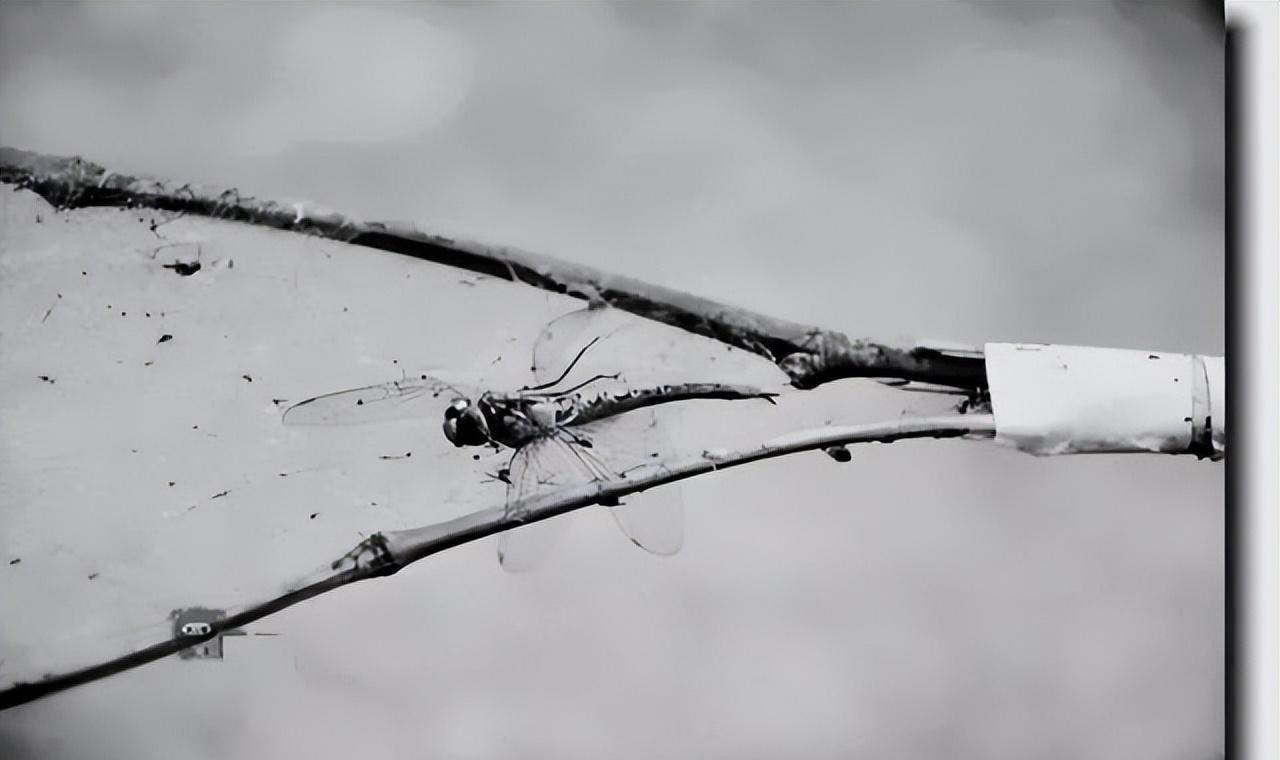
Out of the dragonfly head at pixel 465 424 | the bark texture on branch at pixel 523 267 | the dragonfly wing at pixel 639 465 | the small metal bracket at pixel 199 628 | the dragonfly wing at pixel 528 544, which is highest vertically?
the bark texture on branch at pixel 523 267

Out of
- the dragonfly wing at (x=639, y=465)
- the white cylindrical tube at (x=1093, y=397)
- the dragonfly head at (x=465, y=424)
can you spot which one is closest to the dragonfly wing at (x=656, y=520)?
the dragonfly wing at (x=639, y=465)

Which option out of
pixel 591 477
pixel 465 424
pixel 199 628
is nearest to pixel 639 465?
pixel 591 477

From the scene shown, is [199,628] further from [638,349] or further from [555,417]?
[638,349]

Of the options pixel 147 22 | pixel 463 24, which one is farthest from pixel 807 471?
pixel 147 22

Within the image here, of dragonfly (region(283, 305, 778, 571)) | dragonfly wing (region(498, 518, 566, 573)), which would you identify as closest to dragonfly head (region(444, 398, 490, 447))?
dragonfly (region(283, 305, 778, 571))

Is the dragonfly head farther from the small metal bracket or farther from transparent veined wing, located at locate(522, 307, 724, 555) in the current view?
the small metal bracket

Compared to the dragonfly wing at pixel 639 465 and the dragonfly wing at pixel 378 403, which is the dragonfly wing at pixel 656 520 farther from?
the dragonfly wing at pixel 378 403

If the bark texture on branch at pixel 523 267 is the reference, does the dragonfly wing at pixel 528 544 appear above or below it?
below
